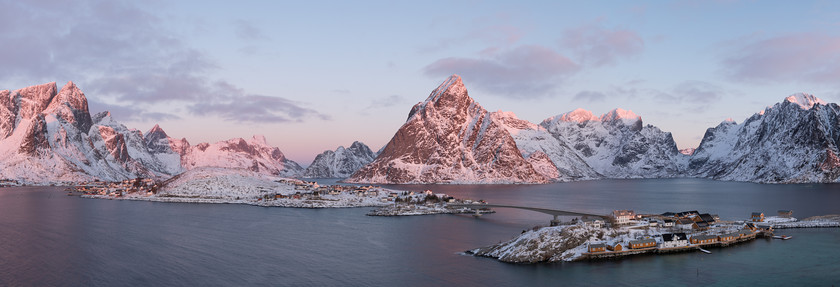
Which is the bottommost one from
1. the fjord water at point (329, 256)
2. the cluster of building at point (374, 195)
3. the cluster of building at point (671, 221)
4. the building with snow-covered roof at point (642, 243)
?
the fjord water at point (329, 256)

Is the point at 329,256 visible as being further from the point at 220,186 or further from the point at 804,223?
the point at 220,186

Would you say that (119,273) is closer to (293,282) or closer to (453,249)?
(293,282)

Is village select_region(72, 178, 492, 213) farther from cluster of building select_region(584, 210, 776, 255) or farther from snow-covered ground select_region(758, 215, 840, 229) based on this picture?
snow-covered ground select_region(758, 215, 840, 229)

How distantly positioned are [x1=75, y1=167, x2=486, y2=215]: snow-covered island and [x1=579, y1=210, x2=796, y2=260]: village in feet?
157

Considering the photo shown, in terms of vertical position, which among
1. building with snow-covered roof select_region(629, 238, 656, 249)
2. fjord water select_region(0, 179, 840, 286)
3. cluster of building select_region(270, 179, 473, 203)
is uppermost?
cluster of building select_region(270, 179, 473, 203)

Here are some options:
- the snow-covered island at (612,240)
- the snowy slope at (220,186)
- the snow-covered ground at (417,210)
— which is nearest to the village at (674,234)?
the snow-covered island at (612,240)

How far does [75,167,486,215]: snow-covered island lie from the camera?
141 meters

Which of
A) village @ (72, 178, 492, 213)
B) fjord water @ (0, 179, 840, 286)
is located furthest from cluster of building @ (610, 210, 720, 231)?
village @ (72, 178, 492, 213)

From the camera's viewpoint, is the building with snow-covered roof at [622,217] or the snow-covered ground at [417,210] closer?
the building with snow-covered roof at [622,217]

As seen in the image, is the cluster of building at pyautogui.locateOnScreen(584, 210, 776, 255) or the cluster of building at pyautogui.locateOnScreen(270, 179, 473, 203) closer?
the cluster of building at pyautogui.locateOnScreen(584, 210, 776, 255)

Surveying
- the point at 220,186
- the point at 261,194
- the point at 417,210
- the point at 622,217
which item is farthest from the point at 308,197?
the point at 622,217

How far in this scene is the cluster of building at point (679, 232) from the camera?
68562mm

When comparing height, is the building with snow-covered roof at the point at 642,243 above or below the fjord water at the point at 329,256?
above

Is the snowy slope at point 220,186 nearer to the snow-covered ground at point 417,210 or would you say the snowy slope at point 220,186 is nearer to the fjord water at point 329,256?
the snow-covered ground at point 417,210
